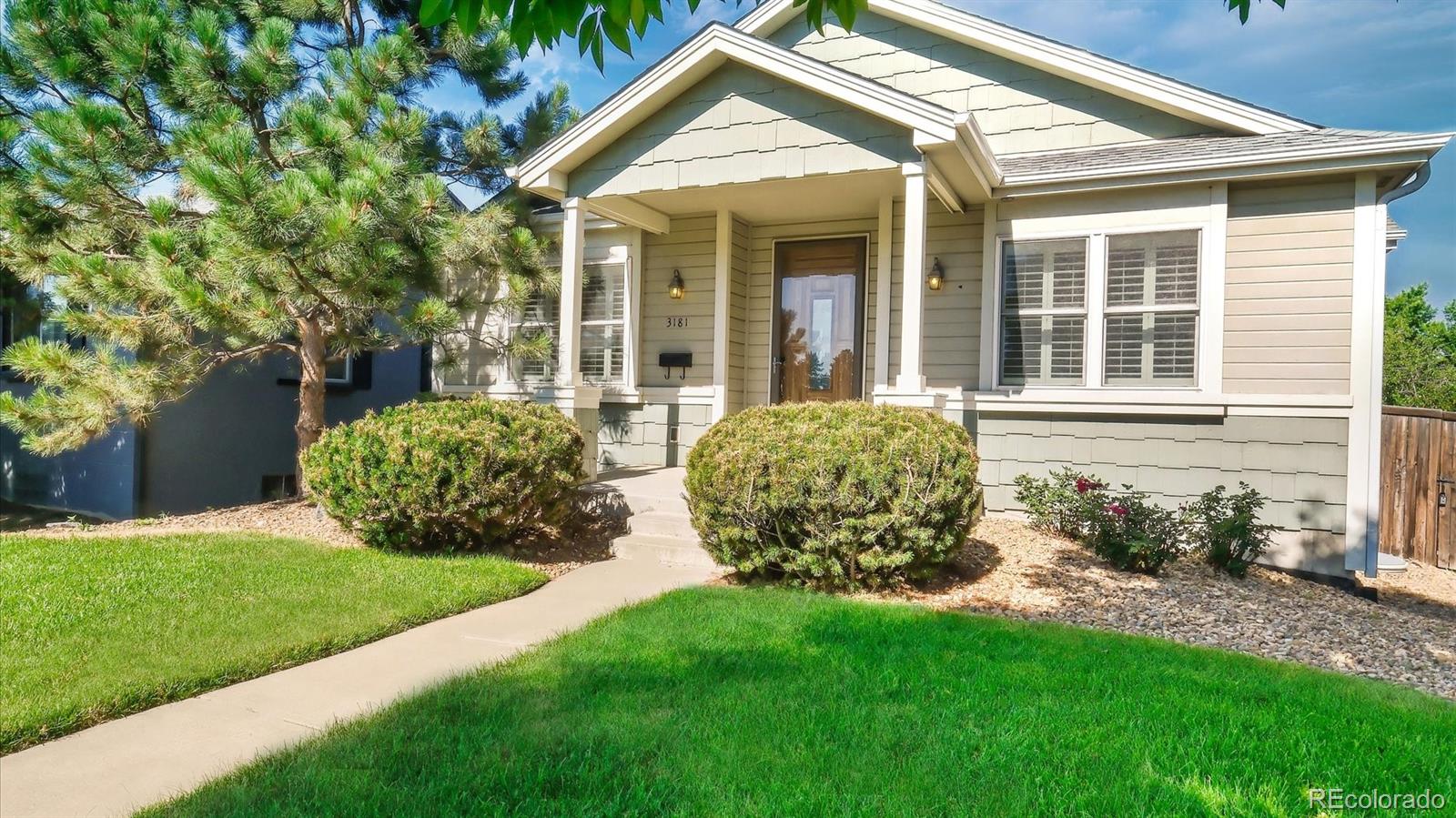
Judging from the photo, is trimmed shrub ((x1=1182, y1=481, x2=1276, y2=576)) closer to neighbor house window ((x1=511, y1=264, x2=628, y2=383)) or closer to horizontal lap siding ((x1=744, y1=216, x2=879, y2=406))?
horizontal lap siding ((x1=744, y1=216, x2=879, y2=406))

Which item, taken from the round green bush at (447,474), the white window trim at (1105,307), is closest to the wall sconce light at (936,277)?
the white window trim at (1105,307)

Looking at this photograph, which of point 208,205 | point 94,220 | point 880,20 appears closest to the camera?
point 94,220

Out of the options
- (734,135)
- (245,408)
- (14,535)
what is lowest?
(14,535)

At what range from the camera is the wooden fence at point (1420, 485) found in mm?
8453

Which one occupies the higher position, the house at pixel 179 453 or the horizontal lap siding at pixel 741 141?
the horizontal lap siding at pixel 741 141

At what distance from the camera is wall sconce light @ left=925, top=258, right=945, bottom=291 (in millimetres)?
8008

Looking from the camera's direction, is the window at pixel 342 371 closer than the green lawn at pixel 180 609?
No

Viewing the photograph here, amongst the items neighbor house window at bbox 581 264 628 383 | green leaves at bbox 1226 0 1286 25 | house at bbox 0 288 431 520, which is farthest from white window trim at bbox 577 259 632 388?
green leaves at bbox 1226 0 1286 25

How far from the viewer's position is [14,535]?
6.92 metres

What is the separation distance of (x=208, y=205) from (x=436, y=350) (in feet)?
9.27

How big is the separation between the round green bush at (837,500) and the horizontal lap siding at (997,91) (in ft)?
15.0

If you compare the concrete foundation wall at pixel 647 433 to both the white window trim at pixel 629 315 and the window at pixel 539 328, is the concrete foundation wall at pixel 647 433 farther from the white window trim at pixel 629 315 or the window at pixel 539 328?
the window at pixel 539 328

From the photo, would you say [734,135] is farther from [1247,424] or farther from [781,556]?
[1247,424]

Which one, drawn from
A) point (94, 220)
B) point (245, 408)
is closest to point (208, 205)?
point (94, 220)
